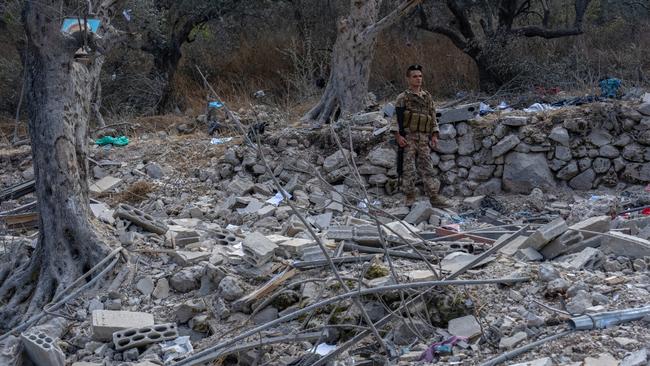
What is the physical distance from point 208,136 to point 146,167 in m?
1.50

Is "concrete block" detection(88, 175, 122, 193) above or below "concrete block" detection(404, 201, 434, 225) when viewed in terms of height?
above

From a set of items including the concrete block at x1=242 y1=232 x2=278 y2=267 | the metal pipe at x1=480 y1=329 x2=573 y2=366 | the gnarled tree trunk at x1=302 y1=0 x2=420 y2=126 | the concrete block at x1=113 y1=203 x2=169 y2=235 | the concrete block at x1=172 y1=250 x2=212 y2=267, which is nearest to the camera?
the metal pipe at x1=480 y1=329 x2=573 y2=366

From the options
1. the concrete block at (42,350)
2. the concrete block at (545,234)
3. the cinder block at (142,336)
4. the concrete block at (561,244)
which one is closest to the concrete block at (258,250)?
the cinder block at (142,336)

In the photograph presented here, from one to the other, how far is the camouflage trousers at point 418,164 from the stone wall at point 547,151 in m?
0.75

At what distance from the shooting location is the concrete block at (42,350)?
188 inches

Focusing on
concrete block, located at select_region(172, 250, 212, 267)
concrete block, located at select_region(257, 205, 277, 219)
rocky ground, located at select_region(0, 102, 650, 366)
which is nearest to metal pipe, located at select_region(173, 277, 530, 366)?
rocky ground, located at select_region(0, 102, 650, 366)

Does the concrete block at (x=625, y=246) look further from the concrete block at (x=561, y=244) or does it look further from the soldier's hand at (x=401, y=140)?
the soldier's hand at (x=401, y=140)

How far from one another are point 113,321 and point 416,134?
442 centimetres

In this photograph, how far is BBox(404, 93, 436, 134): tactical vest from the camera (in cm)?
845

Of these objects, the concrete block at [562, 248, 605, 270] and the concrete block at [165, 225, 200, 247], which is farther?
the concrete block at [165, 225, 200, 247]

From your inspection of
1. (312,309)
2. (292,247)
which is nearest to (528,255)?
(292,247)

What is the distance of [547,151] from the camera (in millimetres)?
9586

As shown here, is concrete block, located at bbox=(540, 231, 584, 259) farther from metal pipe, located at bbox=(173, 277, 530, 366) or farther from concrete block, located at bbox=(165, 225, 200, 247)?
concrete block, located at bbox=(165, 225, 200, 247)

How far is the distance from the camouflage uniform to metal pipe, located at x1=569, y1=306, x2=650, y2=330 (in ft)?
15.3
